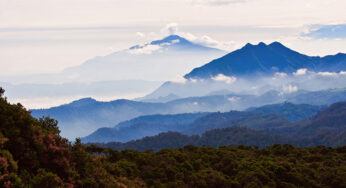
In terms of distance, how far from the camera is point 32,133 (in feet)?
100

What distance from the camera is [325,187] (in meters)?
50.2

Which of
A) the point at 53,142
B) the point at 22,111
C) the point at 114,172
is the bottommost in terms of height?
the point at 114,172

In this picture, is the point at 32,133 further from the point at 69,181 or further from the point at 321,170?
the point at 321,170

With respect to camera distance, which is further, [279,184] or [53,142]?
[279,184]

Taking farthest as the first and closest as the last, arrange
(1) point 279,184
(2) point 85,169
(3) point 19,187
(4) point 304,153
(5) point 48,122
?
(4) point 304,153 < (1) point 279,184 < (5) point 48,122 < (2) point 85,169 < (3) point 19,187

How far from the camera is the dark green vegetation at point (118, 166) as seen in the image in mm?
29109

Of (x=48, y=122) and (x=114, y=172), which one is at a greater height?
(x=48, y=122)

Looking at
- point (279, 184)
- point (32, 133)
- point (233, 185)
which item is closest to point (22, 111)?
point (32, 133)

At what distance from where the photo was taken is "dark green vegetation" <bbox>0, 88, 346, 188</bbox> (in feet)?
95.5

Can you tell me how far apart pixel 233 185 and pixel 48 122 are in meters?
20.6

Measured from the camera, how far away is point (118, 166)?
48562mm

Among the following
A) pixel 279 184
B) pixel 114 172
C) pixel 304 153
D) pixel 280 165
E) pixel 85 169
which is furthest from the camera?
pixel 304 153

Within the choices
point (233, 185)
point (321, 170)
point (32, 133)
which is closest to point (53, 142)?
point (32, 133)

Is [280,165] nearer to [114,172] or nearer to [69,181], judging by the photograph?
[114,172]
